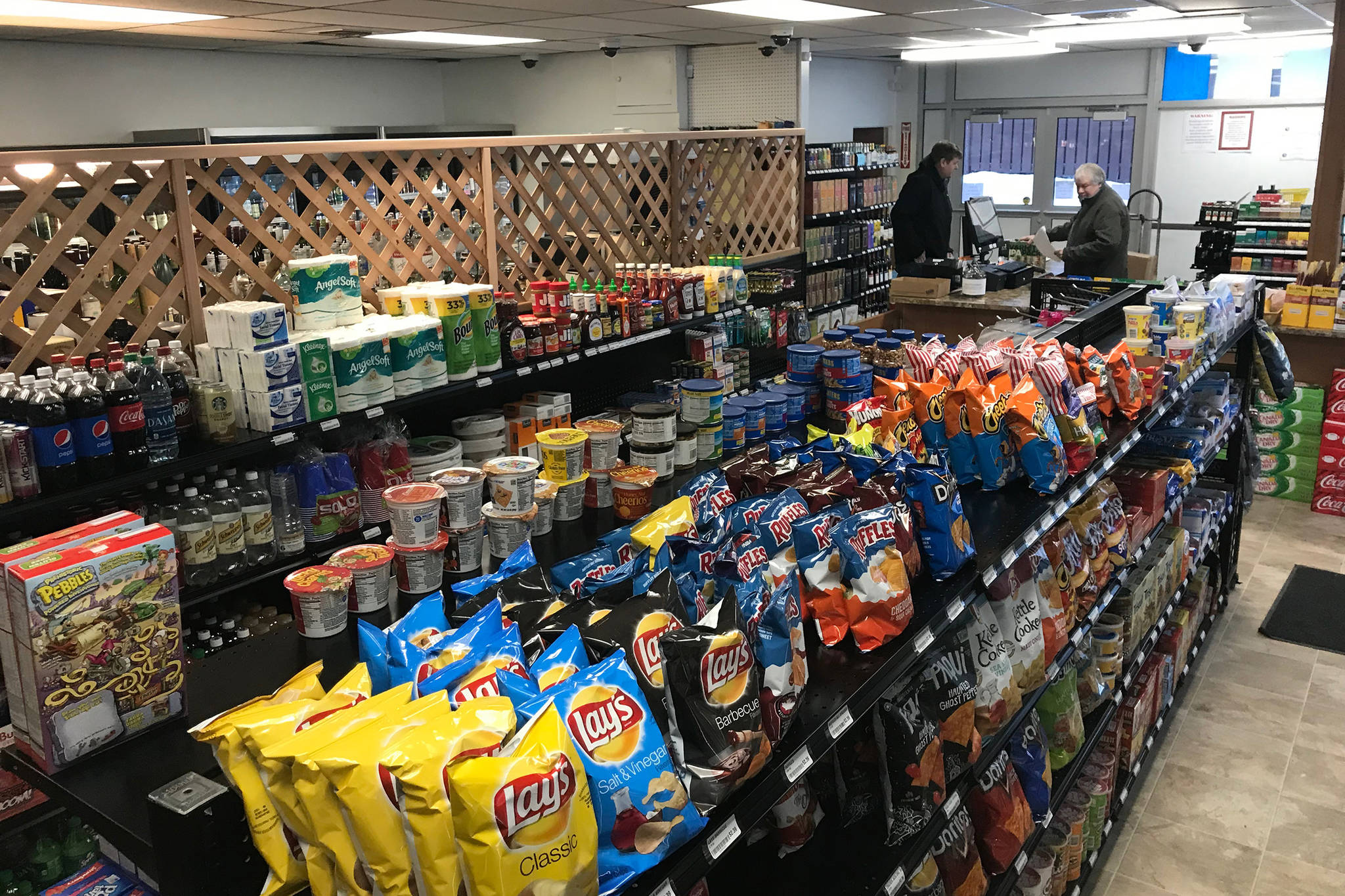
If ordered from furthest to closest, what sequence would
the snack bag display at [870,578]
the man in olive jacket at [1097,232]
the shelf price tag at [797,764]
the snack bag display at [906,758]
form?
the man in olive jacket at [1097,232], the snack bag display at [906,758], the snack bag display at [870,578], the shelf price tag at [797,764]

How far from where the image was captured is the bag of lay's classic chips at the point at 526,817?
3.65 ft

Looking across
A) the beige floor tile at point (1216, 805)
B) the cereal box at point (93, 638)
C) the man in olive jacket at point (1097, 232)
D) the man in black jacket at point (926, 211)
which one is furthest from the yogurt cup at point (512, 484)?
the man in black jacket at point (926, 211)

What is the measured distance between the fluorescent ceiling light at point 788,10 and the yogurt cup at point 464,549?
4.44m

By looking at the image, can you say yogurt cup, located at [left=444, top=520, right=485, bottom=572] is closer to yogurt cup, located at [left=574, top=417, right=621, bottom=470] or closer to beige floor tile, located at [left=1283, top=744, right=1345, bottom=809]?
yogurt cup, located at [left=574, top=417, right=621, bottom=470]

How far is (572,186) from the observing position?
503cm

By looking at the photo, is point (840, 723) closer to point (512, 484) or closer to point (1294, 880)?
point (512, 484)

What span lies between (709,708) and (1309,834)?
10.4 feet

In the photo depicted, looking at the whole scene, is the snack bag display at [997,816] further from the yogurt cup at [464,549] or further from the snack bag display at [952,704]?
the yogurt cup at [464,549]

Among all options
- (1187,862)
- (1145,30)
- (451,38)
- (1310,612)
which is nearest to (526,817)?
(1187,862)

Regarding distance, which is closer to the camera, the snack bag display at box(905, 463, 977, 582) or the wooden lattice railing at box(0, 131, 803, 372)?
the snack bag display at box(905, 463, 977, 582)

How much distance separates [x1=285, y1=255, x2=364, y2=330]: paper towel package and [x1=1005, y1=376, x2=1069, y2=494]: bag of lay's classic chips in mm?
2170

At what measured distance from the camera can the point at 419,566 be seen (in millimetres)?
2285

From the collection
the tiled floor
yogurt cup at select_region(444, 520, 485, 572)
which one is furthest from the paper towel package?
the tiled floor

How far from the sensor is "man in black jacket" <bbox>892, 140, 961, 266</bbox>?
8672mm
